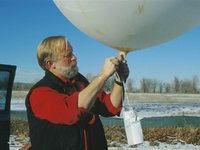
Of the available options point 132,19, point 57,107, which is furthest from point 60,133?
point 132,19

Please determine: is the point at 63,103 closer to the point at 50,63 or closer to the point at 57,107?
the point at 57,107

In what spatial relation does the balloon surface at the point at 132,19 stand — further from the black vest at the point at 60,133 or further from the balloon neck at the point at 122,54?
the black vest at the point at 60,133

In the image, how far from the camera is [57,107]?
2.18 metres

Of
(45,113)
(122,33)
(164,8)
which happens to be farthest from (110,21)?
(45,113)

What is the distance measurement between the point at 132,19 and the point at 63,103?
57 centimetres

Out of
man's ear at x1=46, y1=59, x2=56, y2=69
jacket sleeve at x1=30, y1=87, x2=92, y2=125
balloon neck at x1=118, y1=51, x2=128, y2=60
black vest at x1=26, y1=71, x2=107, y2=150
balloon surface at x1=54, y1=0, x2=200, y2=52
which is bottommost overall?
black vest at x1=26, y1=71, x2=107, y2=150

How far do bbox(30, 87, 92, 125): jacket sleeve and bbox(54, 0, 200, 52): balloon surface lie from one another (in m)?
0.44

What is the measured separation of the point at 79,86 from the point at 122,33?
1.25 feet

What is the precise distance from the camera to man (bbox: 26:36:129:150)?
2174 mm

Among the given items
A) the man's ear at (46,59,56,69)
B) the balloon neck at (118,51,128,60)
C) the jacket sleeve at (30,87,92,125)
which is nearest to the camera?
the jacket sleeve at (30,87,92,125)

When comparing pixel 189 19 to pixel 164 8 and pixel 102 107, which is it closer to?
pixel 164 8

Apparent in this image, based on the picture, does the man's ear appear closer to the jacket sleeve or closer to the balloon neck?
the jacket sleeve

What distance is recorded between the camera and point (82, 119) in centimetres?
223

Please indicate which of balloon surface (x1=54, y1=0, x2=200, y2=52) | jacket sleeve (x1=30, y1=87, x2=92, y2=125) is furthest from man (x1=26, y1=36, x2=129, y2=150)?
balloon surface (x1=54, y1=0, x2=200, y2=52)
